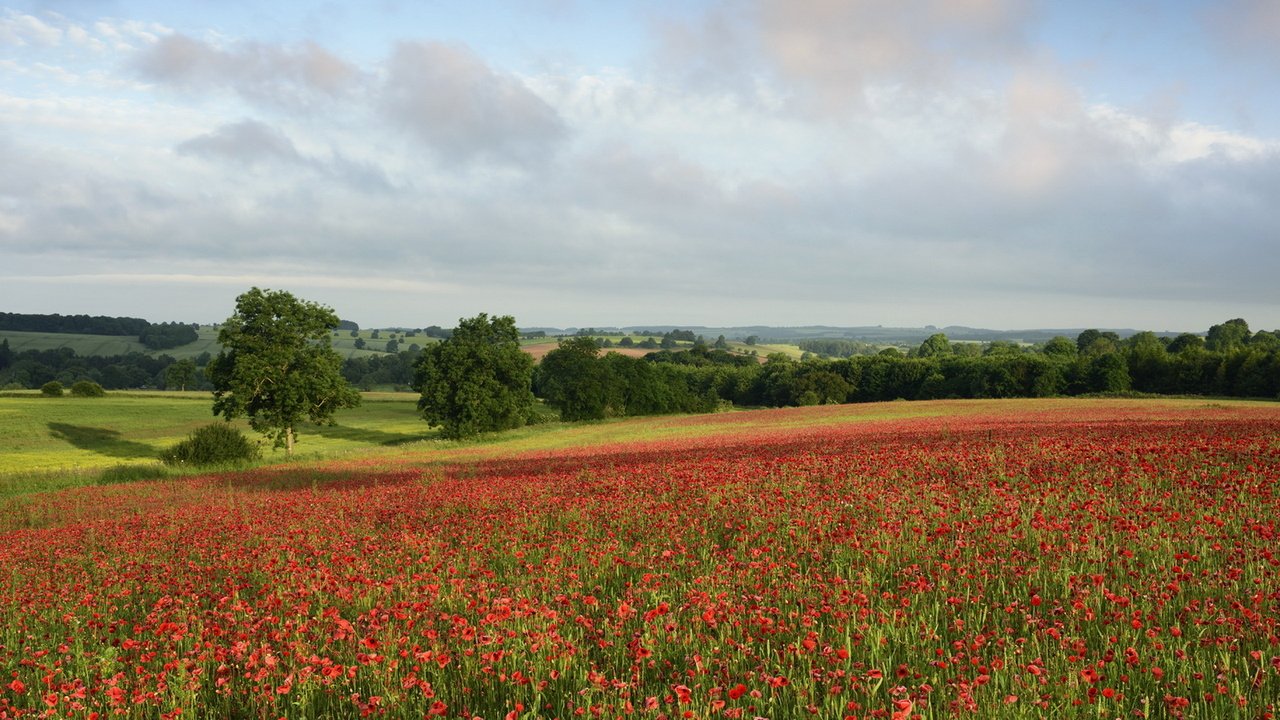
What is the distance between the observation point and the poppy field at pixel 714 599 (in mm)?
4113

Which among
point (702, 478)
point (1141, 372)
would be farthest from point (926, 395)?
point (702, 478)

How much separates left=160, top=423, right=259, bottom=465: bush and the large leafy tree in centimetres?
1834

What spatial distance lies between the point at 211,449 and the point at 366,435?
30.7 meters

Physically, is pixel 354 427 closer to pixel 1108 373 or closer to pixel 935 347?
pixel 1108 373

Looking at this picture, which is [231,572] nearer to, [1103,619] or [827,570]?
[827,570]

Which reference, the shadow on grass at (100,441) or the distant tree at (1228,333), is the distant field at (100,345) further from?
the distant tree at (1228,333)

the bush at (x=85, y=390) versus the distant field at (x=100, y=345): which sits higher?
the distant field at (x=100, y=345)

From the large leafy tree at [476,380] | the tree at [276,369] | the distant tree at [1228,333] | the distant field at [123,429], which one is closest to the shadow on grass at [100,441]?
the distant field at [123,429]

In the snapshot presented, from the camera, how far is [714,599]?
5.57m

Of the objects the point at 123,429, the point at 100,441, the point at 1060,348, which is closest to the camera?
the point at 100,441

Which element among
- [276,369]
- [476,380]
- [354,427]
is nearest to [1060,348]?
[476,380]

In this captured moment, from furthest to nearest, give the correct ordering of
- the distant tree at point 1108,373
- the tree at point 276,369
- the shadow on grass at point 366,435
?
1. the distant tree at point 1108,373
2. the shadow on grass at point 366,435
3. the tree at point 276,369

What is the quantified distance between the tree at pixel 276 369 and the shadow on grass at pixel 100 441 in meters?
12.6

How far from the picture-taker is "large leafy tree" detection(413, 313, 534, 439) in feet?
182
